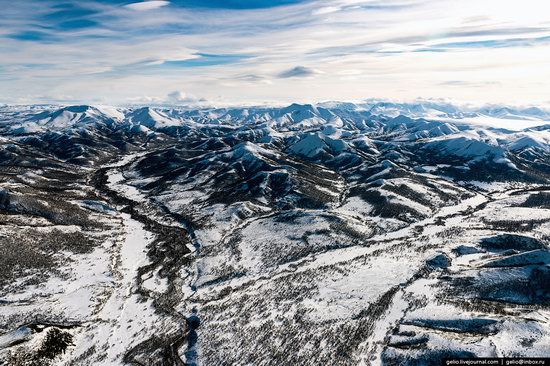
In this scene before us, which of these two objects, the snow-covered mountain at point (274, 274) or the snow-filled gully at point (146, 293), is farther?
the snow-filled gully at point (146, 293)

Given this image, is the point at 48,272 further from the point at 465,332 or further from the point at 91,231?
the point at 465,332

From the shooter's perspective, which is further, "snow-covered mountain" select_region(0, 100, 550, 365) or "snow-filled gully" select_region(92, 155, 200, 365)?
"snow-filled gully" select_region(92, 155, 200, 365)

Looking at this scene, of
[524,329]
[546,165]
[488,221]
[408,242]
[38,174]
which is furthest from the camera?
[546,165]

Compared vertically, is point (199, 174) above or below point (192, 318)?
below

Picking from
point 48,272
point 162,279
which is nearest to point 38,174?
point 48,272

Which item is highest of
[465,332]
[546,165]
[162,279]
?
[465,332]

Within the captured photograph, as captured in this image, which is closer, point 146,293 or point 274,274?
point 146,293

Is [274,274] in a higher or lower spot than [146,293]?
lower

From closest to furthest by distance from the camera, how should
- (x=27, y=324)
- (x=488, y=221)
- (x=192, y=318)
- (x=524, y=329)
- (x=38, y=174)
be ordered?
1. (x=524, y=329)
2. (x=27, y=324)
3. (x=192, y=318)
4. (x=488, y=221)
5. (x=38, y=174)

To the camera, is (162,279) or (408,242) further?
(408,242)
